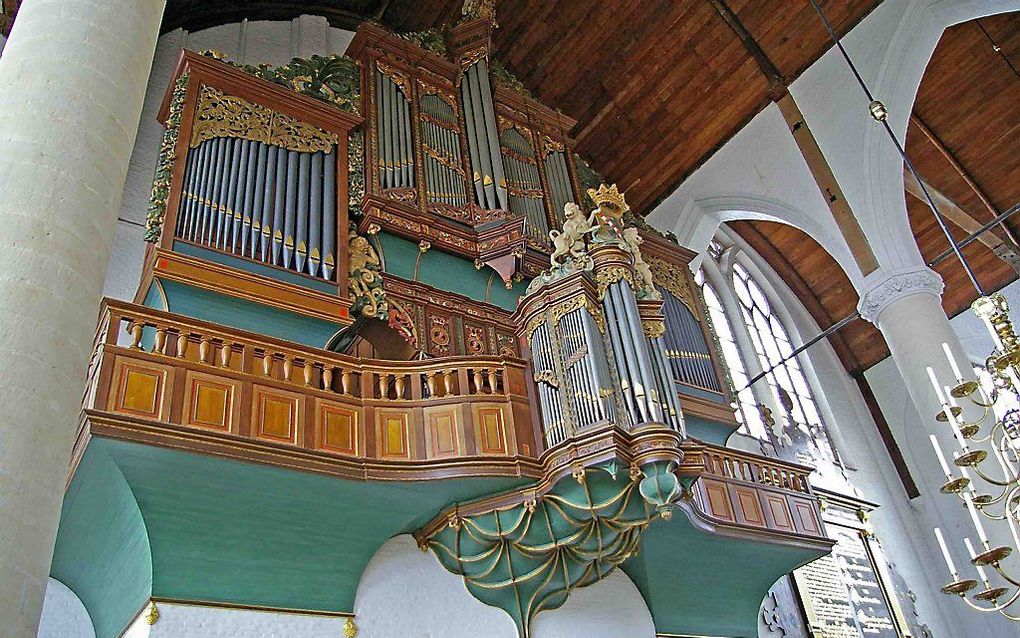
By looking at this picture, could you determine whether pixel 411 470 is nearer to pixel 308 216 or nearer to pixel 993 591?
pixel 308 216

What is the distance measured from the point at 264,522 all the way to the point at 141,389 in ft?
4.65

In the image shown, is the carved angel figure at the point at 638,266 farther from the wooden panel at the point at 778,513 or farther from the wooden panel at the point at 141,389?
the wooden panel at the point at 141,389

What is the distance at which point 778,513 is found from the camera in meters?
9.72

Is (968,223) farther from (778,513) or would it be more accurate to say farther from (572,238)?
(572,238)

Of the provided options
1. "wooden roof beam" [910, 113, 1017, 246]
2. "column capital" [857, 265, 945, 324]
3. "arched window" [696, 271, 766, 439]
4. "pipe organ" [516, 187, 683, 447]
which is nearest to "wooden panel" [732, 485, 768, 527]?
"pipe organ" [516, 187, 683, 447]

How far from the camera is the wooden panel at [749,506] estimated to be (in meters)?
9.37

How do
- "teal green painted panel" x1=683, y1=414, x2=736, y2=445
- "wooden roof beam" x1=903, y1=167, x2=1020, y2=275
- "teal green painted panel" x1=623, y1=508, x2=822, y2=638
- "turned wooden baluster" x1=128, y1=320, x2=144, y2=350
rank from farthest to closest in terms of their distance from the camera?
"wooden roof beam" x1=903, y1=167, x2=1020, y2=275, "teal green painted panel" x1=683, y1=414, x2=736, y2=445, "teal green painted panel" x1=623, y1=508, x2=822, y2=638, "turned wooden baluster" x1=128, y1=320, x2=144, y2=350

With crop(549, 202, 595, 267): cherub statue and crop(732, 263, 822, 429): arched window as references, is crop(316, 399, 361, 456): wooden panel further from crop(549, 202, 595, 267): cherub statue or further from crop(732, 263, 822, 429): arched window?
crop(732, 263, 822, 429): arched window

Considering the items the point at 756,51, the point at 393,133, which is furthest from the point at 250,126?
the point at 756,51

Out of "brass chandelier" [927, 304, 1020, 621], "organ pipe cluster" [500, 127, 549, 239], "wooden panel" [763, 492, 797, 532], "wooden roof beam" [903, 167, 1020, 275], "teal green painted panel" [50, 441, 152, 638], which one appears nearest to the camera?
"brass chandelier" [927, 304, 1020, 621]

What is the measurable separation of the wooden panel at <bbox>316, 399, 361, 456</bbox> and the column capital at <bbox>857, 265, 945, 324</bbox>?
27.6ft

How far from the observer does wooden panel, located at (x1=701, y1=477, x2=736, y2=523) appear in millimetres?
9156

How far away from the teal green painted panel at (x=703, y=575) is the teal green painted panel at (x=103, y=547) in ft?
15.2

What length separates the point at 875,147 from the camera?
42.6 feet
